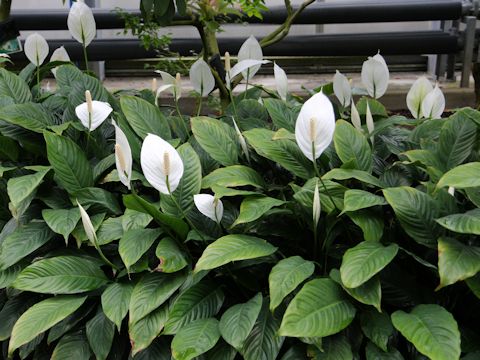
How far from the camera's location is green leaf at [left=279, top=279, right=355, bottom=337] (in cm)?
136

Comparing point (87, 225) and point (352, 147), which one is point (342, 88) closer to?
point (352, 147)

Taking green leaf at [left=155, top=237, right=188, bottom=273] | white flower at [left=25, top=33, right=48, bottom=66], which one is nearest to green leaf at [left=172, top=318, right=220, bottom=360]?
green leaf at [left=155, top=237, right=188, bottom=273]

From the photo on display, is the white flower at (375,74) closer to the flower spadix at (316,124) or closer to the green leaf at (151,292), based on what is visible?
the flower spadix at (316,124)

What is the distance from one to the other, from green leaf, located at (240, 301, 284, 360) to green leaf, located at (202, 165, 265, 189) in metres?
0.41

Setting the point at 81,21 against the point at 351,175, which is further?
the point at 81,21

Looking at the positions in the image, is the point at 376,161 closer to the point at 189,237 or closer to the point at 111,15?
the point at 189,237

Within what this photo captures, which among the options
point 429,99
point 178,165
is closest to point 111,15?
point 429,99

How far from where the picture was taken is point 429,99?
6.94 feet

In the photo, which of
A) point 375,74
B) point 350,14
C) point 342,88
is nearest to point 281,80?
point 342,88

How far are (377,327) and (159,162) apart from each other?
2.12ft

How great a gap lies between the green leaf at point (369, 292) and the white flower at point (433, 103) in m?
0.90

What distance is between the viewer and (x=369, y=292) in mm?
1422

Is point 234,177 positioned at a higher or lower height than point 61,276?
higher

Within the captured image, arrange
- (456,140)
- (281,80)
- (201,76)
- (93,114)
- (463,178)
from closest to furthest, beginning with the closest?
(463,178), (456,140), (93,114), (201,76), (281,80)
